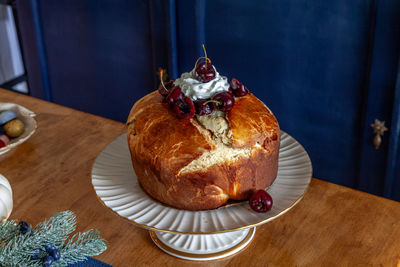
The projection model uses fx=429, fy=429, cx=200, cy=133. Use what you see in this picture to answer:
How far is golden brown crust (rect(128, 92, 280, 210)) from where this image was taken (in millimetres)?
873

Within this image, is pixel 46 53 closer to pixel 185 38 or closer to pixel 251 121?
pixel 185 38

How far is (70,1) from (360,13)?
153 centimetres

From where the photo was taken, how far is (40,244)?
0.73m

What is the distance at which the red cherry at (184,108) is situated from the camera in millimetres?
882

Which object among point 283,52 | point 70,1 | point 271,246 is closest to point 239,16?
point 283,52

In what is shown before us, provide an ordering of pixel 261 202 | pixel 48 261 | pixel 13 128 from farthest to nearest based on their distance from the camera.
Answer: pixel 13 128
pixel 261 202
pixel 48 261

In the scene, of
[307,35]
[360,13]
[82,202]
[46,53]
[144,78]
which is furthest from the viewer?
[46,53]

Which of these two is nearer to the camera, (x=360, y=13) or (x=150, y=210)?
(x=150, y=210)

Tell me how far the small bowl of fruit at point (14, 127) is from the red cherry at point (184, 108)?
59 cm

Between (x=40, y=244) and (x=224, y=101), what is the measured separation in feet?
1.46

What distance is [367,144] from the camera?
179 cm

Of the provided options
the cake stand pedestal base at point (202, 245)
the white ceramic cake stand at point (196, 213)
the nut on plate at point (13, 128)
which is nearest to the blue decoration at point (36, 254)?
the white ceramic cake stand at point (196, 213)

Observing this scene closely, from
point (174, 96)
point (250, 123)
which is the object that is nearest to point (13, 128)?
point (174, 96)

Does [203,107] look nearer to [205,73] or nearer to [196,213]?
[205,73]
